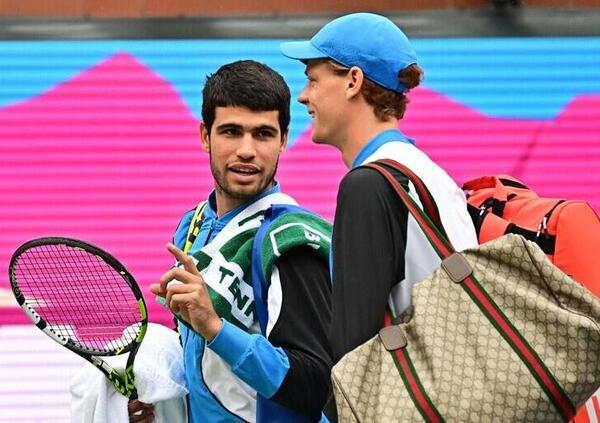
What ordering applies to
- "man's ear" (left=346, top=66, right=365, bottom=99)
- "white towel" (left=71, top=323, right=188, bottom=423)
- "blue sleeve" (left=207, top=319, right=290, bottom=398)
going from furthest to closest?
"white towel" (left=71, top=323, right=188, bottom=423)
"blue sleeve" (left=207, top=319, right=290, bottom=398)
"man's ear" (left=346, top=66, right=365, bottom=99)

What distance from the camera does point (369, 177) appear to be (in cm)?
269

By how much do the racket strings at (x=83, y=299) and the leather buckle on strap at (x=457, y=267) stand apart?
1164 millimetres

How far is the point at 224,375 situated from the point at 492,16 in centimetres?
305

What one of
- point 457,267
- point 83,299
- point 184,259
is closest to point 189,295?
point 184,259

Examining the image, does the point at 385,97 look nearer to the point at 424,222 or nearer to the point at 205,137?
the point at 424,222

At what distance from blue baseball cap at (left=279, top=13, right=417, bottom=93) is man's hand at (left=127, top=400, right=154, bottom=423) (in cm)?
104

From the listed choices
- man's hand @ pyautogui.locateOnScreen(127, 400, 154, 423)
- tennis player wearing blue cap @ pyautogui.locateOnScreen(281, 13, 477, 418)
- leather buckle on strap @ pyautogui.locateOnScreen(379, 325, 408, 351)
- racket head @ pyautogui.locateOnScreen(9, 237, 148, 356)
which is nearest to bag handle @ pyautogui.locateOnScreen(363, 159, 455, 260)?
tennis player wearing blue cap @ pyautogui.locateOnScreen(281, 13, 477, 418)

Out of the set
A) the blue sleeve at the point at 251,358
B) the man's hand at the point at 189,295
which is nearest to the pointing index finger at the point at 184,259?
the man's hand at the point at 189,295

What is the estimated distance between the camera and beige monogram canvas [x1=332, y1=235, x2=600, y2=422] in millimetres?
2527

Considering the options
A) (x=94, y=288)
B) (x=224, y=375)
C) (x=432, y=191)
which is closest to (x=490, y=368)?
(x=432, y=191)

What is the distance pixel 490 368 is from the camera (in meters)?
2.54

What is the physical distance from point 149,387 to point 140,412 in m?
0.14

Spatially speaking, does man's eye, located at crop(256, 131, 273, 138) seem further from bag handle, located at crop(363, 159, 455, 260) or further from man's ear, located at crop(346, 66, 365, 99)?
bag handle, located at crop(363, 159, 455, 260)

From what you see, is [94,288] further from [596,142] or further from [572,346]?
[596,142]
